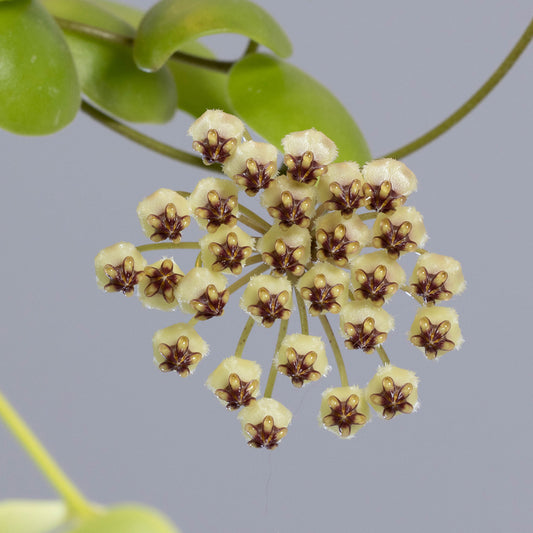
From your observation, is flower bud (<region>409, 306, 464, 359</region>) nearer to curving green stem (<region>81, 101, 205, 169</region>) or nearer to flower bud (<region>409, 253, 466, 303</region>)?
flower bud (<region>409, 253, 466, 303</region>)

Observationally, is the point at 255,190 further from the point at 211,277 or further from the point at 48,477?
the point at 48,477

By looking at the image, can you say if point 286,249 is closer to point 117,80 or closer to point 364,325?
point 364,325

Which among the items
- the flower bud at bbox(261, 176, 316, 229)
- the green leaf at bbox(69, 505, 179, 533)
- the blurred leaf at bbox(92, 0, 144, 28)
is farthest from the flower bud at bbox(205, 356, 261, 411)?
the blurred leaf at bbox(92, 0, 144, 28)

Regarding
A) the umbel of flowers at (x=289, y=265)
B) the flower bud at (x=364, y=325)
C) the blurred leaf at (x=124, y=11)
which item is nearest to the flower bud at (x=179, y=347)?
the umbel of flowers at (x=289, y=265)

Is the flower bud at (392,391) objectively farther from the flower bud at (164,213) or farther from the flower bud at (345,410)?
the flower bud at (164,213)

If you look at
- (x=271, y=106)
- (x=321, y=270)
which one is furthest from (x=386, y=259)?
(x=271, y=106)

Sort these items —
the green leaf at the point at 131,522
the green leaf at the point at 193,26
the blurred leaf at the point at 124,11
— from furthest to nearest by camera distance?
the blurred leaf at the point at 124,11
the green leaf at the point at 193,26
the green leaf at the point at 131,522
